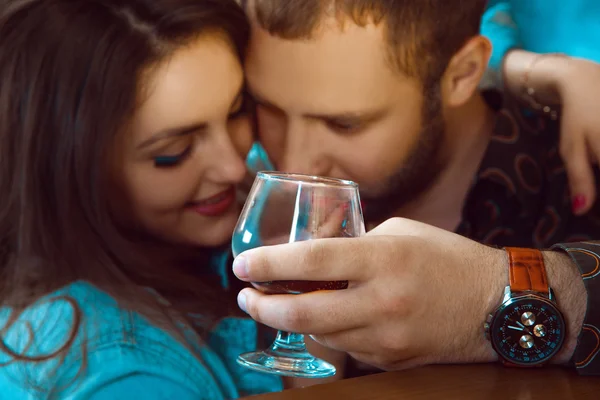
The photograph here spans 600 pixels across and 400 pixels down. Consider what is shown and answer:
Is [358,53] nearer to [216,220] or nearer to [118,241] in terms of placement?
[216,220]

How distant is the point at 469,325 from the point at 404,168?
417 millimetres

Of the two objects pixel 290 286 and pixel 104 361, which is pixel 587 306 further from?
pixel 104 361

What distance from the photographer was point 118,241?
1.17 m

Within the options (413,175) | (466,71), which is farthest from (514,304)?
(466,71)

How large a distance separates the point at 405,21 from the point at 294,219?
518 mm

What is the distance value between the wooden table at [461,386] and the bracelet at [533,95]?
59cm

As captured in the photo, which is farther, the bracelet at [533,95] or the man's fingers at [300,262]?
the bracelet at [533,95]

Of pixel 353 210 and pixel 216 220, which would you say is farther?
pixel 216 220

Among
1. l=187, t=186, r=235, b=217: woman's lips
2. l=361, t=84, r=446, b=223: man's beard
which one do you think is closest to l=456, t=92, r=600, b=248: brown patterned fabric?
l=361, t=84, r=446, b=223: man's beard

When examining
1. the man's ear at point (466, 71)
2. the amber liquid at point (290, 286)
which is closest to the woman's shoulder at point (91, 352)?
the amber liquid at point (290, 286)

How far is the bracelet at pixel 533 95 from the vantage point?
1405 mm

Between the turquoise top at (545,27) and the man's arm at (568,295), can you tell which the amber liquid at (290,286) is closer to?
the man's arm at (568,295)

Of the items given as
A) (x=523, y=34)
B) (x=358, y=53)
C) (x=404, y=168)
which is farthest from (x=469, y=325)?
(x=523, y=34)

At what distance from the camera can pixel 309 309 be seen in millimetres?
906
